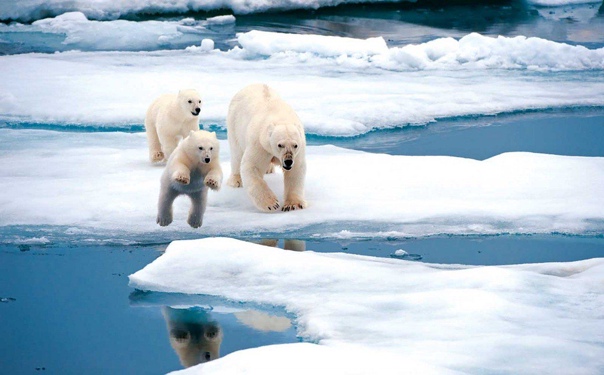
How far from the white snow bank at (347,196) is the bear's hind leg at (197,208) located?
0.24ft

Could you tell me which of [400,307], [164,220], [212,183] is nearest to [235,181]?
[164,220]

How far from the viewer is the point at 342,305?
333cm

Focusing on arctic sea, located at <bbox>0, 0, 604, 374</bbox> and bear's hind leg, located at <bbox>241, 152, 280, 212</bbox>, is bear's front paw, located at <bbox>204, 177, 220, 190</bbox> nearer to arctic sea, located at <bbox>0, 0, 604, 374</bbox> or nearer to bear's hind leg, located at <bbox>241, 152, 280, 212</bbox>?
arctic sea, located at <bbox>0, 0, 604, 374</bbox>

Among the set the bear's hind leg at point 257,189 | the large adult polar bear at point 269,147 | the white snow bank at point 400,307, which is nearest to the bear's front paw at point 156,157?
the large adult polar bear at point 269,147

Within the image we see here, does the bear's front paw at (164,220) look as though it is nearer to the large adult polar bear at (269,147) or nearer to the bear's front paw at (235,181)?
the large adult polar bear at (269,147)

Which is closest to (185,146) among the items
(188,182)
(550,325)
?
(188,182)

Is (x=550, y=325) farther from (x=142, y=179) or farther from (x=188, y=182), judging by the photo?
(x=142, y=179)

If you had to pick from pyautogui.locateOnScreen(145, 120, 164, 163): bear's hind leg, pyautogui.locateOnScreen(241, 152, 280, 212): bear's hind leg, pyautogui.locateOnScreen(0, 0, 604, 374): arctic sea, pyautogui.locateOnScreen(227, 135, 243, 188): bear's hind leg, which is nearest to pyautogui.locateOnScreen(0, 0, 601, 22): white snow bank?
pyautogui.locateOnScreen(0, 0, 604, 374): arctic sea

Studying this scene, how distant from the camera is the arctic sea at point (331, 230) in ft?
10.1

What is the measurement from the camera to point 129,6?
14828 millimetres

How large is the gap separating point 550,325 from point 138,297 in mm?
1691

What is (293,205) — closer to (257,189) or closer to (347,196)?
(257,189)

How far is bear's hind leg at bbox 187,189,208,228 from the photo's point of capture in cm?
446

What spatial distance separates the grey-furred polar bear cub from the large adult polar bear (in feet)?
1.12
